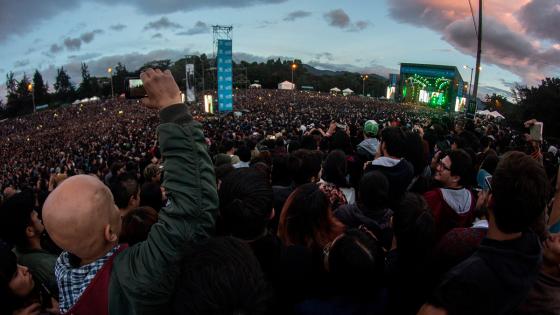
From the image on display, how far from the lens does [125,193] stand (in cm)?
385

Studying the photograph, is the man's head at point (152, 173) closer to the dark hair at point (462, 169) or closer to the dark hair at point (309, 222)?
the dark hair at point (309, 222)

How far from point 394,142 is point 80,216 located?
119 inches

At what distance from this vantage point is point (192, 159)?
1539mm

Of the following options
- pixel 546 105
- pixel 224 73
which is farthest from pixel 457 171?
pixel 224 73

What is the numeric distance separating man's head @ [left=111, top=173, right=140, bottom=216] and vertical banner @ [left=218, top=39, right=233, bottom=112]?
27186mm

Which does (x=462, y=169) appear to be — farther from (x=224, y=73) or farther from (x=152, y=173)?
(x=224, y=73)

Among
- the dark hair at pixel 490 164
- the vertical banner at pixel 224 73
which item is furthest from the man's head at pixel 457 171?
the vertical banner at pixel 224 73

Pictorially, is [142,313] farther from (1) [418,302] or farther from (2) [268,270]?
(1) [418,302]

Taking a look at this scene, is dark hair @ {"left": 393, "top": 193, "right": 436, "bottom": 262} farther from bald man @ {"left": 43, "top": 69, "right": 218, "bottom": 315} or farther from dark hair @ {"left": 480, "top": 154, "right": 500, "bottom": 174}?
dark hair @ {"left": 480, "top": 154, "right": 500, "bottom": 174}

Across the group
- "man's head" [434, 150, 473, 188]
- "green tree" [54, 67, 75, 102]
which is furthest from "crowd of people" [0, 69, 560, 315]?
"green tree" [54, 67, 75, 102]

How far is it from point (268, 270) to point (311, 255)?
A: 0.24 meters

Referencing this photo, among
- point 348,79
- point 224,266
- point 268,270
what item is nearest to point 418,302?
point 268,270

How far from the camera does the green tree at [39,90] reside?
9119 cm

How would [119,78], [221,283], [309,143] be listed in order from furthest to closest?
[119,78], [309,143], [221,283]
